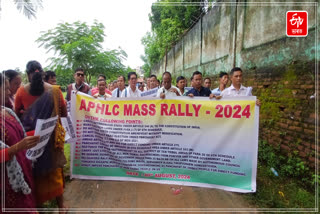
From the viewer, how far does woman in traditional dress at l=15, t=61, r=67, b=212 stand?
201 cm

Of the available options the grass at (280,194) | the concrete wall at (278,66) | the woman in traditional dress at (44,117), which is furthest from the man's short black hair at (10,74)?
the concrete wall at (278,66)

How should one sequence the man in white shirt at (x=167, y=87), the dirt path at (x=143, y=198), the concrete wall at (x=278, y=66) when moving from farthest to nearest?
the man in white shirt at (x=167, y=87), the concrete wall at (x=278, y=66), the dirt path at (x=143, y=198)

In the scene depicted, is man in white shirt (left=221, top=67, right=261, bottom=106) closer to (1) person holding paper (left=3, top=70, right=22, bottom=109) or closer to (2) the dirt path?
(2) the dirt path

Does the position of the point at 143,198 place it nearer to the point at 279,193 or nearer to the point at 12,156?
the point at 12,156

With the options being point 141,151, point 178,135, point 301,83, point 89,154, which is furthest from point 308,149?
point 89,154

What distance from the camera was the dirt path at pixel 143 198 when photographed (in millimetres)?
2363

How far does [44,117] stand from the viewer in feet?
6.74

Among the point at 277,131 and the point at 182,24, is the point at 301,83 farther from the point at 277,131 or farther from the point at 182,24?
the point at 182,24

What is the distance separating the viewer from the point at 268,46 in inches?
153

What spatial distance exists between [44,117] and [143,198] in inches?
61.9

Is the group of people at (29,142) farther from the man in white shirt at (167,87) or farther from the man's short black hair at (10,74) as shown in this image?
the man in white shirt at (167,87)

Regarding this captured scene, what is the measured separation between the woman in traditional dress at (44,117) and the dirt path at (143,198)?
1.23 feet

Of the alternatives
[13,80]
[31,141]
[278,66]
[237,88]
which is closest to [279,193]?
[237,88]

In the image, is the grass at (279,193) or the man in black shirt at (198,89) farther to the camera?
the man in black shirt at (198,89)
